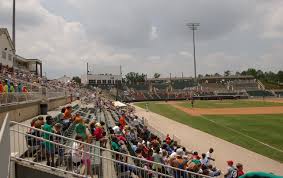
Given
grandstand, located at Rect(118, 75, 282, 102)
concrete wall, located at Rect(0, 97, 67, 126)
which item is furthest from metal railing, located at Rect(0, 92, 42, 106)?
grandstand, located at Rect(118, 75, 282, 102)

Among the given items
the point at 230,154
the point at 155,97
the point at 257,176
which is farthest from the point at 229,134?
the point at 155,97

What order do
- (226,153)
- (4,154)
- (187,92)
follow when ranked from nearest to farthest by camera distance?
1. (4,154)
2. (226,153)
3. (187,92)

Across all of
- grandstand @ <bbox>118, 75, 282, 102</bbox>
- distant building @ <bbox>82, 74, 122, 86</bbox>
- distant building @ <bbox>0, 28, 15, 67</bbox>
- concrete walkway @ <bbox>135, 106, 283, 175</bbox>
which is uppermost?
distant building @ <bbox>0, 28, 15, 67</bbox>

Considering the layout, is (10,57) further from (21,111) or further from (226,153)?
(226,153)

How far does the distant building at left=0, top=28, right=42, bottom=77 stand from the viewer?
4053 cm

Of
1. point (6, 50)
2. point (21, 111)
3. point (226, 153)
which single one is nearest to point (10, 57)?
point (6, 50)

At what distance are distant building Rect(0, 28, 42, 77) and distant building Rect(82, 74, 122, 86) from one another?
171 ft

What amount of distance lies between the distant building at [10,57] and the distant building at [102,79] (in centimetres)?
5205

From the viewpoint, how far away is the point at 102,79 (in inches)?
4769

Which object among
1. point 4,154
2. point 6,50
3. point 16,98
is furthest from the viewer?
point 6,50

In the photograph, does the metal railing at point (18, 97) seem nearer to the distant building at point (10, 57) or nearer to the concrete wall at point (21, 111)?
the concrete wall at point (21, 111)

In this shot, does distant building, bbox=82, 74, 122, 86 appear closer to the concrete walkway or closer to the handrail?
the concrete walkway

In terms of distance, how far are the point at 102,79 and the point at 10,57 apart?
76.7 metres

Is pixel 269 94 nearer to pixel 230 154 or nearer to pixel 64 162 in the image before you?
pixel 230 154
